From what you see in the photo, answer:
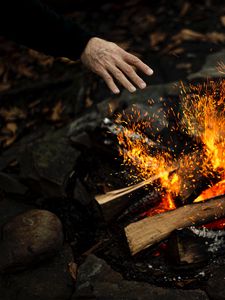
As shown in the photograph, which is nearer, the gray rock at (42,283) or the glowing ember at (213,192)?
the gray rock at (42,283)

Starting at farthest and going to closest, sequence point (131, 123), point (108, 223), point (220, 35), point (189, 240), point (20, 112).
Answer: point (220, 35) < point (20, 112) < point (131, 123) < point (108, 223) < point (189, 240)

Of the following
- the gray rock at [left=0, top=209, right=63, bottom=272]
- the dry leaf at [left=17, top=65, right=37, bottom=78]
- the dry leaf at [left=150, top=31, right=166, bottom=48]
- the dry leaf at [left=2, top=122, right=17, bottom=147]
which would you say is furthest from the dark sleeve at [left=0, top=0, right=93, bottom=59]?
the dry leaf at [left=150, top=31, right=166, bottom=48]

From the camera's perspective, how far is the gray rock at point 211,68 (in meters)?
3.96

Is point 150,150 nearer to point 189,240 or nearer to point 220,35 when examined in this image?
point 189,240

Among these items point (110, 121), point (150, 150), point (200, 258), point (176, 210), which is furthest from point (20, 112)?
point (200, 258)

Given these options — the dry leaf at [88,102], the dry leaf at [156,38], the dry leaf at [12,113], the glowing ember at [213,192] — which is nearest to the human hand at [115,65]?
the glowing ember at [213,192]

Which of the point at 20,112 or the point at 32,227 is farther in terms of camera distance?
the point at 20,112

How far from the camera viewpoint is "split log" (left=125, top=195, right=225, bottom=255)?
8.64 ft

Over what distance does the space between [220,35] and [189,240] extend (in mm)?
3006

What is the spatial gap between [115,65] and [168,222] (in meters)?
1.07

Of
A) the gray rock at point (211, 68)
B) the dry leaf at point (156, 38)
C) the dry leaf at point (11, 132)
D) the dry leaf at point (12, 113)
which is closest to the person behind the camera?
the gray rock at point (211, 68)

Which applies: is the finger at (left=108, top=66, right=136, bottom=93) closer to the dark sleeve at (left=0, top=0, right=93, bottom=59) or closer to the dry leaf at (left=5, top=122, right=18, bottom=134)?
the dark sleeve at (left=0, top=0, right=93, bottom=59)

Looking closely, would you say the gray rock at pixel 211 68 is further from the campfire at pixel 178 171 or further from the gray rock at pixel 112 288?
the gray rock at pixel 112 288

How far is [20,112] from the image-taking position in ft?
14.4
